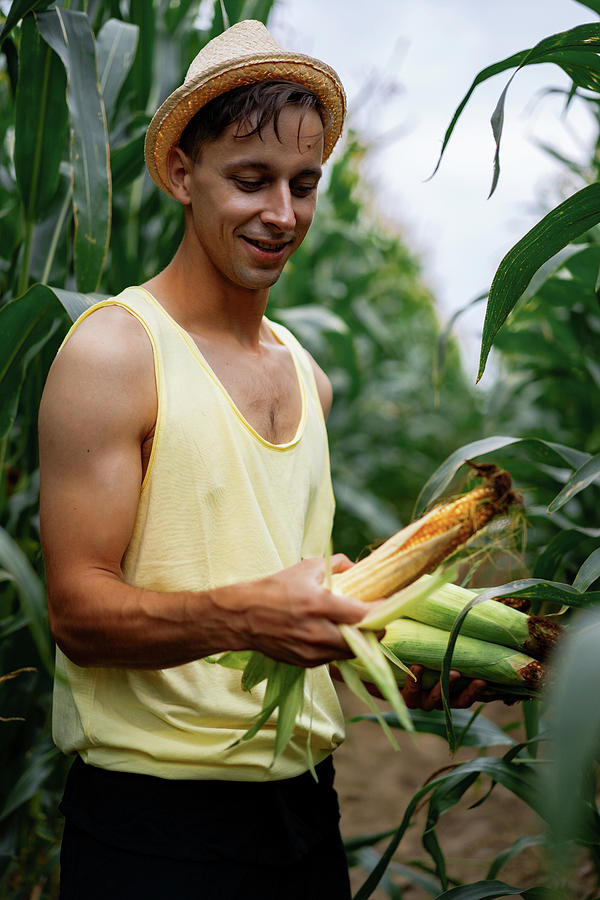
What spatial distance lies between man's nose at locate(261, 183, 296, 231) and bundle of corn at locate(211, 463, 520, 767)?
0.48 metres

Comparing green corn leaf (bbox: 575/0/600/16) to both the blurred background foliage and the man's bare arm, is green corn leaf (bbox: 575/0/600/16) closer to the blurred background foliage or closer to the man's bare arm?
the blurred background foliage

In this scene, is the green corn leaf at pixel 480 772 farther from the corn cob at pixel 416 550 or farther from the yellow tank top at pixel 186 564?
the corn cob at pixel 416 550

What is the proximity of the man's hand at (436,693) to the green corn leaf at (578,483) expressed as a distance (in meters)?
0.27

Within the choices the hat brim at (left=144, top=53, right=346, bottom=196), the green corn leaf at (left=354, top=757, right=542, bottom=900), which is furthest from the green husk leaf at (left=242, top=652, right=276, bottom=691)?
the hat brim at (left=144, top=53, right=346, bottom=196)

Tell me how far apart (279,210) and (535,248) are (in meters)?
0.37

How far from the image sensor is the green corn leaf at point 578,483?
1171 millimetres

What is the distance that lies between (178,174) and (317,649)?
825mm

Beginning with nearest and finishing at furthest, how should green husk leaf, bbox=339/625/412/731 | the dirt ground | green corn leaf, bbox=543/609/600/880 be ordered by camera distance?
green corn leaf, bbox=543/609/600/880
green husk leaf, bbox=339/625/412/731
the dirt ground

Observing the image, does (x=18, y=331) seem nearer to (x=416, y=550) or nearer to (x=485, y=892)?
(x=416, y=550)

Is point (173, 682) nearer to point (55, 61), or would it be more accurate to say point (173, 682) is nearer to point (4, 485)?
point (4, 485)

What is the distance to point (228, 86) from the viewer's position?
128cm

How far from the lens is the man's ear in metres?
1.36

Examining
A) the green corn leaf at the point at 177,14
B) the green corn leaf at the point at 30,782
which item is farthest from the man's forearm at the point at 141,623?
the green corn leaf at the point at 177,14

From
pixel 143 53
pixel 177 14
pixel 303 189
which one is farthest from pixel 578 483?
pixel 177 14
